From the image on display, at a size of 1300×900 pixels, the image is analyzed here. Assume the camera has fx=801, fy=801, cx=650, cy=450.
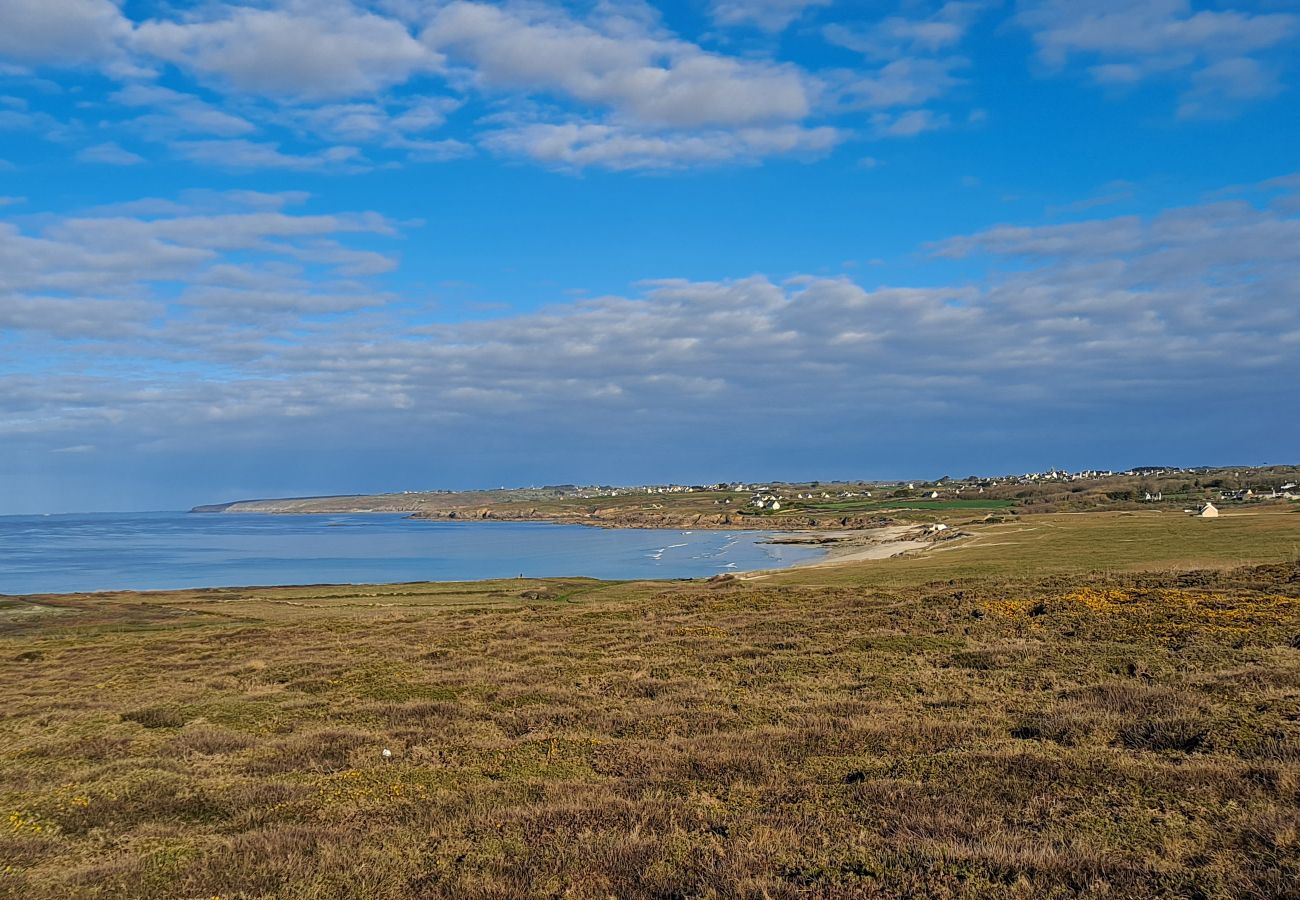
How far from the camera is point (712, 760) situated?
38.2 feet

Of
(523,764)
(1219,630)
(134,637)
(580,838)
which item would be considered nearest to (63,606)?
(134,637)

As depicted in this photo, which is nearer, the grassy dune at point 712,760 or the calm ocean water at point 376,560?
the grassy dune at point 712,760

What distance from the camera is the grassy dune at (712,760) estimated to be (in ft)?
25.8

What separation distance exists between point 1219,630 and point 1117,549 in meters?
27.2

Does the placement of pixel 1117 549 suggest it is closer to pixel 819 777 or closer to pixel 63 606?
pixel 819 777

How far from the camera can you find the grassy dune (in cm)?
785

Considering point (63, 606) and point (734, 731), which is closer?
point (734, 731)

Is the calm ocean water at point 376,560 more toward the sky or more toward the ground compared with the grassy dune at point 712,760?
more toward the ground

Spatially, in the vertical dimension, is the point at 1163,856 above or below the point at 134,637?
above

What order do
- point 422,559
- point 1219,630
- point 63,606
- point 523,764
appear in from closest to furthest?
point 523,764 < point 1219,630 < point 63,606 < point 422,559

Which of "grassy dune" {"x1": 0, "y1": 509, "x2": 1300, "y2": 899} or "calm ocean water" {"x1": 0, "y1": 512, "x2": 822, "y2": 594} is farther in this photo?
"calm ocean water" {"x1": 0, "y1": 512, "x2": 822, "y2": 594}

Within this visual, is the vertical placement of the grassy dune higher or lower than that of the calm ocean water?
higher

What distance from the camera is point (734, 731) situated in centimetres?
1348

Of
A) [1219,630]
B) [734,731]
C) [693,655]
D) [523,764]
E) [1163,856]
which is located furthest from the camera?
[693,655]
